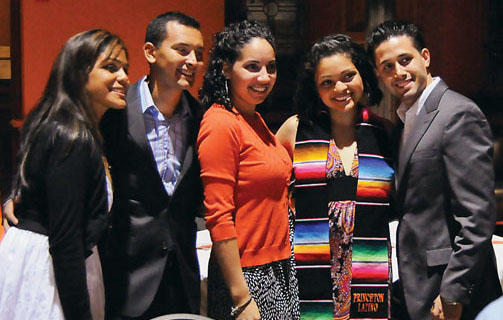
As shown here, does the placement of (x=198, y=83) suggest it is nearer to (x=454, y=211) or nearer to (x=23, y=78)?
(x=23, y=78)

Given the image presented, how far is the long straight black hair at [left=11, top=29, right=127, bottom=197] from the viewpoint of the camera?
6.05 ft

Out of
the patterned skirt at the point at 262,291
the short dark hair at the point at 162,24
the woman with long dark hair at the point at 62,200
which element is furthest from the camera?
the short dark hair at the point at 162,24

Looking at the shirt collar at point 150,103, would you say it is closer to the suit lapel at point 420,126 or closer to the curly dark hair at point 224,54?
the curly dark hair at point 224,54

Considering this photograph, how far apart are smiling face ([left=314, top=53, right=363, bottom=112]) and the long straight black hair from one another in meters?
0.73

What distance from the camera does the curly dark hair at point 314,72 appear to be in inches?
90.2

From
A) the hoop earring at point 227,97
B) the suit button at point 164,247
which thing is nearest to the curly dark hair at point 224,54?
the hoop earring at point 227,97

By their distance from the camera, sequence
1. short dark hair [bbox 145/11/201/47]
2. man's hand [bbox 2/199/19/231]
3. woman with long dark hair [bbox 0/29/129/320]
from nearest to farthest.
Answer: woman with long dark hair [bbox 0/29/129/320] < man's hand [bbox 2/199/19/231] < short dark hair [bbox 145/11/201/47]

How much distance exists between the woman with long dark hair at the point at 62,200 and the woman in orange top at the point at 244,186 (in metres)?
0.35

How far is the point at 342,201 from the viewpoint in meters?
2.25

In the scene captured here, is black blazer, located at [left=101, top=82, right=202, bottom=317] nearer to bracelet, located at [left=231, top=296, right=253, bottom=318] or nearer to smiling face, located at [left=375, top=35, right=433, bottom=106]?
bracelet, located at [left=231, top=296, right=253, bottom=318]

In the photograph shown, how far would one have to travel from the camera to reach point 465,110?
2070 millimetres

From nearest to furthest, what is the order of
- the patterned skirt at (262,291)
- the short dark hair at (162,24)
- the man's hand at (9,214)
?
the man's hand at (9,214)
the patterned skirt at (262,291)
the short dark hair at (162,24)

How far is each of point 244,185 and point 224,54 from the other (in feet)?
1.49

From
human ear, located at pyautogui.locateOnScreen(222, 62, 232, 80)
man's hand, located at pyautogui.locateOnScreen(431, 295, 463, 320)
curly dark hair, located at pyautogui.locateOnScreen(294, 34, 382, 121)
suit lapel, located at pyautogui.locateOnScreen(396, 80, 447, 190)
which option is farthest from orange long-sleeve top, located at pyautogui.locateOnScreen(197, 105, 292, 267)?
man's hand, located at pyautogui.locateOnScreen(431, 295, 463, 320)
